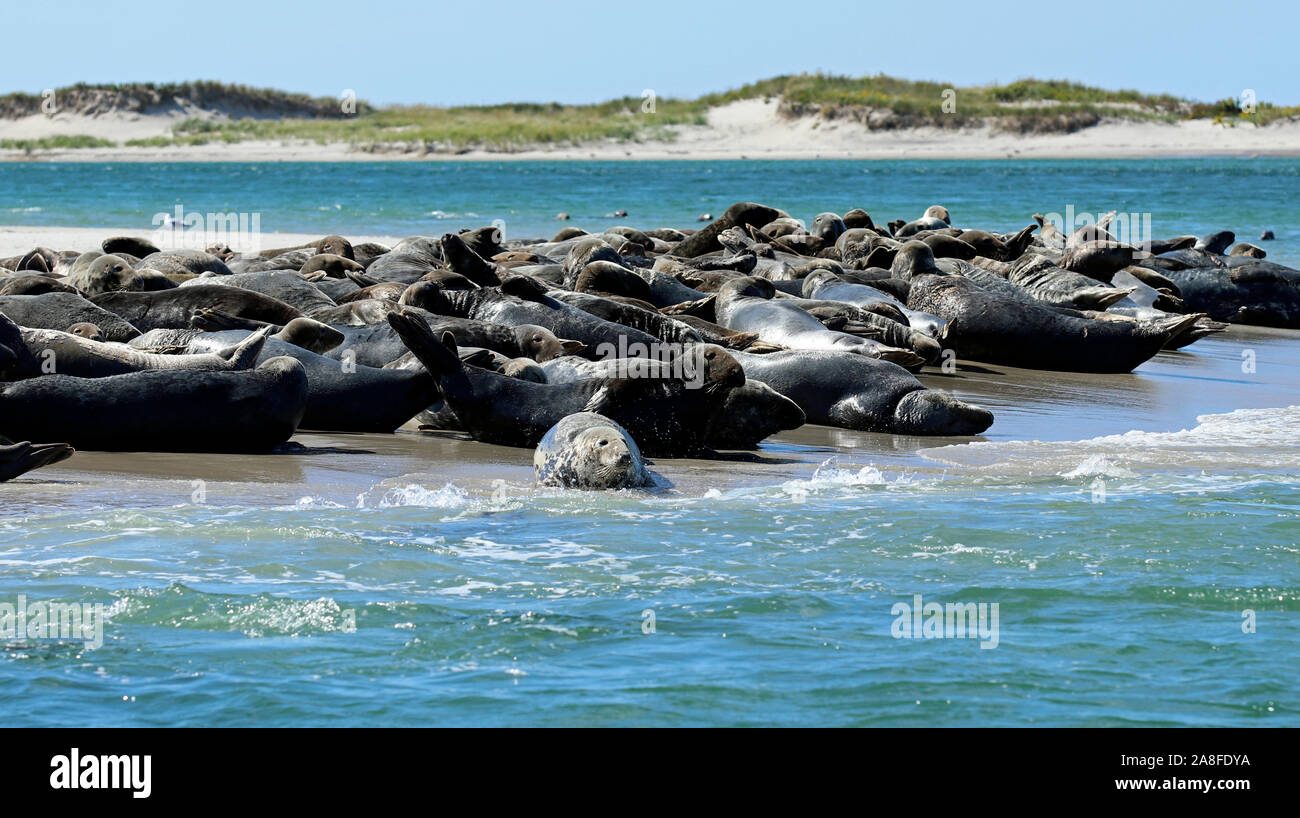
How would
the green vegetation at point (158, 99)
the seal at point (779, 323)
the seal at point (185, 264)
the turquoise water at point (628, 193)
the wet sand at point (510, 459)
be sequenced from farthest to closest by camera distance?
the green vegetation at point (158, 99) < the turquoise water at point (628, 193) < the seal at point (185, 264) < the seal at point (779, 323) < the wet sand at point (510, 459)

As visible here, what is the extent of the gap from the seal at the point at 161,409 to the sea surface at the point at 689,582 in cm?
16

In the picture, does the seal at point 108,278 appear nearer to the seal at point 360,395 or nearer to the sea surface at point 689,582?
the seal at point 360,395

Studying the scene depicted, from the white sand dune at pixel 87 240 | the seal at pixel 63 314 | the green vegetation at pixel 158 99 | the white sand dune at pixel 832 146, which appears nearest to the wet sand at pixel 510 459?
the seal at pixel 63 314

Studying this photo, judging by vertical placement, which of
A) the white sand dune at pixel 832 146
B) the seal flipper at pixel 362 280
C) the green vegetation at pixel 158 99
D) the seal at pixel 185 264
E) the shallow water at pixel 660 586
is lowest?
the shallow water at pixel 660 586

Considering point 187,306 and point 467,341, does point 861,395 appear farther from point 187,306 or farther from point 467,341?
point 187,306

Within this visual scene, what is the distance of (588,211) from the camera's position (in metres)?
33.9

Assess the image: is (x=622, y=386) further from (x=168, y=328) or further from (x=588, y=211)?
(x=588, y=211)

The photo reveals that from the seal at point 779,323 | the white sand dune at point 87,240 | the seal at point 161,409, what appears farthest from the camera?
Answer: the white sand dune at point 87,240

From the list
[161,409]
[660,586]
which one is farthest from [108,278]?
[660,586]

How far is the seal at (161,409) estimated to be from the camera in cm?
687

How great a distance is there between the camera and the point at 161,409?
698cm
